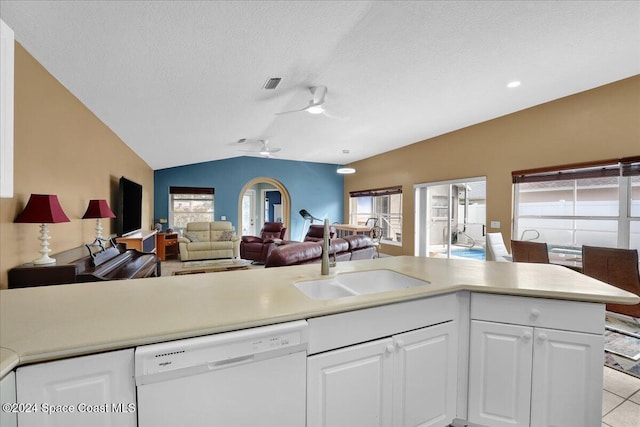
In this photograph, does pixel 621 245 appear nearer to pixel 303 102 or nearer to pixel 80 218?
pixel 303 102

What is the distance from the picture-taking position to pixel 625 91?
312cm

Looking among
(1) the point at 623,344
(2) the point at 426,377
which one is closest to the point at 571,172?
(1) the point at 623,344

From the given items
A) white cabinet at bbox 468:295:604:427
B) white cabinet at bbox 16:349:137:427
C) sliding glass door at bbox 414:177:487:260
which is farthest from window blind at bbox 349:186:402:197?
white cabinet at bbox 16:349:137:427

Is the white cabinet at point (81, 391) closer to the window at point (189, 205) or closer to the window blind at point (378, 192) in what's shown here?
the window blind at point (378, 192)

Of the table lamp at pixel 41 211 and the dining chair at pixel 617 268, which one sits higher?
the table lamp at pixel 41 211

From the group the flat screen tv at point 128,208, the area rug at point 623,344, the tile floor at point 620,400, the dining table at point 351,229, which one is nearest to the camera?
the tile floor at point 620,400

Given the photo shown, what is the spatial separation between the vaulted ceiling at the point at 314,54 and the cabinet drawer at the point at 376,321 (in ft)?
6.04

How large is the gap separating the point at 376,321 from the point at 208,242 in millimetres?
6069

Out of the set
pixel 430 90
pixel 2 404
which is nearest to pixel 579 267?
pixel 430 90

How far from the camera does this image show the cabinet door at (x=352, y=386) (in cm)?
109

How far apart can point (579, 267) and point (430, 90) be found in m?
2.78

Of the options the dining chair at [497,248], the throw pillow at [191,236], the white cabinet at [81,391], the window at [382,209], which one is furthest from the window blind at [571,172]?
the throw pillow at [191,236]

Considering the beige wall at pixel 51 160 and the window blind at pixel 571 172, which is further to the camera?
the window blind at pixel 571 172

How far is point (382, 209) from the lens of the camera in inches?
295
